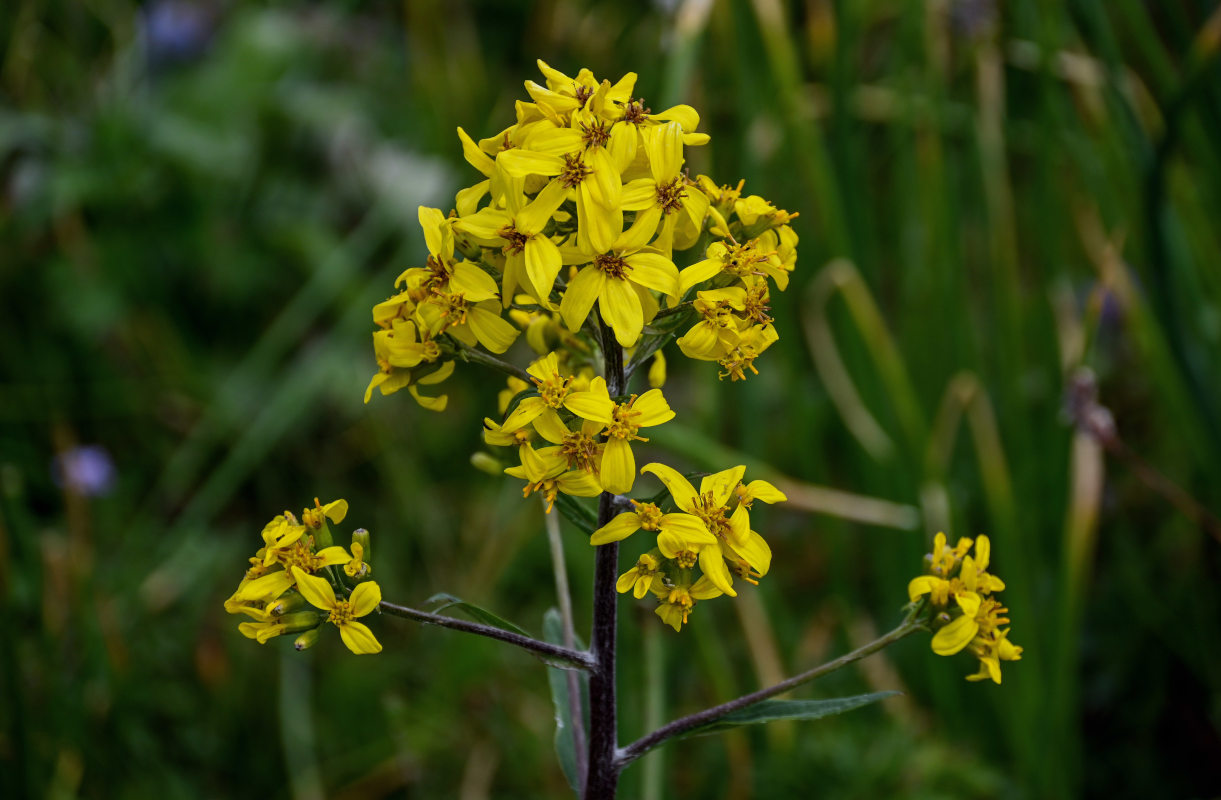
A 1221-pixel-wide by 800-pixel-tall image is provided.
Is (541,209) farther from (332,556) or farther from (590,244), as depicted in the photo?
(332,556)

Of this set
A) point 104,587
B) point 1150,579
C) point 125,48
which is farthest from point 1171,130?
point 125,48

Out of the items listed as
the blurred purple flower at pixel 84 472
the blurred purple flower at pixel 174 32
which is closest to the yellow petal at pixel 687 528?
the blurred purple flower at pixel 84 472

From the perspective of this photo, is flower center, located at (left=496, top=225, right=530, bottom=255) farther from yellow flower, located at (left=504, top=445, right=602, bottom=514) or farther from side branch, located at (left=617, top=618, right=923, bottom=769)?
side branch, located at (left=617, top=618, right=923, bottom=769)

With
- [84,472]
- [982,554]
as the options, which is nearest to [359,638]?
[982,554]

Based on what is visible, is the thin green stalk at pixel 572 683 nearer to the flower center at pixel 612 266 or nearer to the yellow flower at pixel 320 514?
the yellow flower at pixel 320 514

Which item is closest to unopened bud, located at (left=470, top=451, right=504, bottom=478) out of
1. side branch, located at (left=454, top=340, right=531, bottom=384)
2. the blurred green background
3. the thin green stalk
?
the thin green stalk
